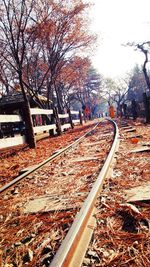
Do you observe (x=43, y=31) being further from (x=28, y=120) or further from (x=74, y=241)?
(x=74, y=241)

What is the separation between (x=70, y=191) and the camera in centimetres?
372

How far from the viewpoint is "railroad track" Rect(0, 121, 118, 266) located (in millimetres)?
2051

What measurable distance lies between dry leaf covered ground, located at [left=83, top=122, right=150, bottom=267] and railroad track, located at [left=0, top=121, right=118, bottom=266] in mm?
102

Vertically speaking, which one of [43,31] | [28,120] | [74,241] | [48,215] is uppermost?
[43,31]

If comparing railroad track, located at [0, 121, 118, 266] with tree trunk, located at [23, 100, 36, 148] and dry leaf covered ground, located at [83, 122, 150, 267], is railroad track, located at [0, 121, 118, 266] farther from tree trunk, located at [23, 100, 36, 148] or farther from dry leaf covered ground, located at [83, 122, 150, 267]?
tree trunk, located at [23, 100, 36, 148]

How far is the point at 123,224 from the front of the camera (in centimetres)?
244

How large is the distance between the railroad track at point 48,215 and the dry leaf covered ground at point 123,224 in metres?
0.10

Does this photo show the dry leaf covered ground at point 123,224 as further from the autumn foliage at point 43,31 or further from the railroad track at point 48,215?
the autumn foliage at point 43,31

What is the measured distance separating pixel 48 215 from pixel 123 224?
869mm

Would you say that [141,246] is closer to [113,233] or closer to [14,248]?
[113,233]

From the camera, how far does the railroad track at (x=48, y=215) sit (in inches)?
80.7

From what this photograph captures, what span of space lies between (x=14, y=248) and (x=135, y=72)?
94.6m

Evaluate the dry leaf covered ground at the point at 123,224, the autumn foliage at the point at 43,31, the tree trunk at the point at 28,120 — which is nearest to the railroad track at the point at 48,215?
the dry leaf covered ground at the point at 123,224

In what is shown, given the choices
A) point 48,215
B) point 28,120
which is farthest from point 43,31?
point 48,215
